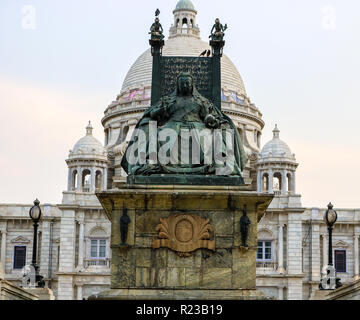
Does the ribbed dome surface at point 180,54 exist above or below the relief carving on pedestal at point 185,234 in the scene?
above

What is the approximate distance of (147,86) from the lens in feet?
309

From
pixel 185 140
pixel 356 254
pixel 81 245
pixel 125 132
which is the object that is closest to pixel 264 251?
pixel 356 254

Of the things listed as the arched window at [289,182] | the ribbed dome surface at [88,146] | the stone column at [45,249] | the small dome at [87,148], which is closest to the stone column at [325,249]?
the arched window at [289,182]

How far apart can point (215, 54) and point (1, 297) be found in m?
8.21

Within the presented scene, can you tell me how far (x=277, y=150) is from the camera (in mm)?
82750

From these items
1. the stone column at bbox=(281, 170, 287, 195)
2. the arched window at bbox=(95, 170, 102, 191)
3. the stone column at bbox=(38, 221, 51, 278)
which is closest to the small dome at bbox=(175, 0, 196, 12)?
the arched window at bbox=(95, 170, 102, 191)

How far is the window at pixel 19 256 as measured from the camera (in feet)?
254

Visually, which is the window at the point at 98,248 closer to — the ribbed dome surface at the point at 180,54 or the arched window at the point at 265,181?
the arched window at the point at 265,181

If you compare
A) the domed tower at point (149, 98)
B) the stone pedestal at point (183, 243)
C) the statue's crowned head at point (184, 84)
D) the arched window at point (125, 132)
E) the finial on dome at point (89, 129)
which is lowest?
the stone pedestal at point (183, 243)

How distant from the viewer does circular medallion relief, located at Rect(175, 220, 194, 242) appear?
1881cm

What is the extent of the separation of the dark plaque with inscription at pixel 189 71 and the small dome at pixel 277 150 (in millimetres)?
59344

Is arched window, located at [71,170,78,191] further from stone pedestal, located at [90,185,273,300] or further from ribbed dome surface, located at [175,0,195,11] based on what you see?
stone pedestal, located at [90,185,273,300]
